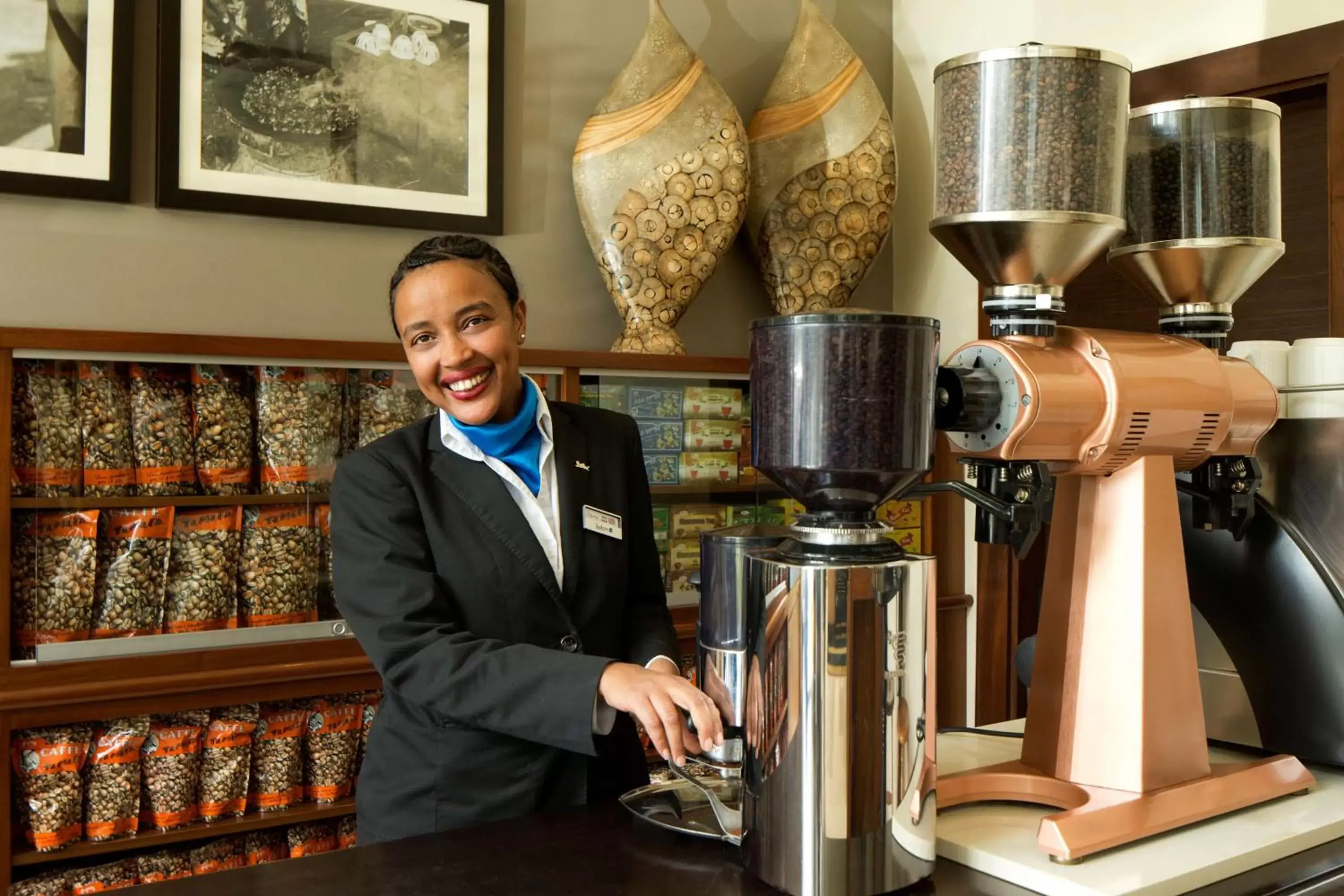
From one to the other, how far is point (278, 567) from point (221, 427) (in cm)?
33

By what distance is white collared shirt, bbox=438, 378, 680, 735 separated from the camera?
5.57 feet

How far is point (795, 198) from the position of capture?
10.6 ft

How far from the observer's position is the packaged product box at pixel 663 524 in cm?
313

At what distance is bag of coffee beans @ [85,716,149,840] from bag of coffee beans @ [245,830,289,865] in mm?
253

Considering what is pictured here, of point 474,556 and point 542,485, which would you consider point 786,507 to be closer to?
point 542,485

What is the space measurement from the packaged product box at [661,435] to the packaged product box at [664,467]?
1 cm

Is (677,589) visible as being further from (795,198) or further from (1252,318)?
(1252,318)

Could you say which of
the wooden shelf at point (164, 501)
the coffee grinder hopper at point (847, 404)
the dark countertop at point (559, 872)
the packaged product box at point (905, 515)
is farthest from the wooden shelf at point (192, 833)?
the coffee grinder hopper at point (847, 404)

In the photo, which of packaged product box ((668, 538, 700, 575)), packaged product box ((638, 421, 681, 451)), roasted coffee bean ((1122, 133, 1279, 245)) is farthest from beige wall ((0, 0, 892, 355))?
roasted coffee bean ((1122, 133, 1279, 245))

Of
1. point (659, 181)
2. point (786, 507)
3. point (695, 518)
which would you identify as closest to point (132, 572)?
point (695, 518)

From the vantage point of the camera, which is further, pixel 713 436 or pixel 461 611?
pixel 713 436

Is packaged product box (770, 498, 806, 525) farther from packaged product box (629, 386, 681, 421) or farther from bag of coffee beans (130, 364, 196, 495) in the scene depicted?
bag of coffee beans (130, 364, 196, 495)

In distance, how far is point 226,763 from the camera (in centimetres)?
249

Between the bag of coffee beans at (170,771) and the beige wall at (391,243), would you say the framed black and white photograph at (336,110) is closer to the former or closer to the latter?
the beige wall at (391,243)
